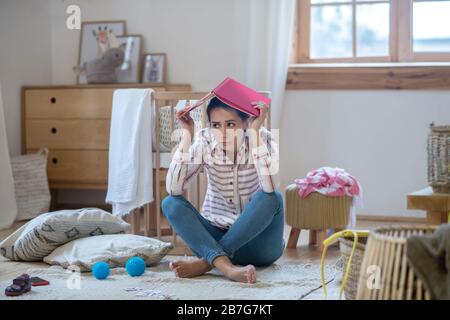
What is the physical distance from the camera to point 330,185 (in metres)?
3.16

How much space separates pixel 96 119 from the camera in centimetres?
420

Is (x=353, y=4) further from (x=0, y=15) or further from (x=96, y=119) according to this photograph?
(x=0, y=15)

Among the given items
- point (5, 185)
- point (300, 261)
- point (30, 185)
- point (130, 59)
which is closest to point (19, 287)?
point (300, 261)

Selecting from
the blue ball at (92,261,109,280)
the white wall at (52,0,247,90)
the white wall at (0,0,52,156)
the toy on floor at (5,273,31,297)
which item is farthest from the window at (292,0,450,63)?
the toy on floor at (5,273,31,297)

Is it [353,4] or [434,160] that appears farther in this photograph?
[353,4]

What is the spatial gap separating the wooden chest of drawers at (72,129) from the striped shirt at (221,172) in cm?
152

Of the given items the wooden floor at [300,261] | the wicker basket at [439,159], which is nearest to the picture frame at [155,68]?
the wooden floor at [300,261]

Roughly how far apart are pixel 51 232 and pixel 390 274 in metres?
1.56

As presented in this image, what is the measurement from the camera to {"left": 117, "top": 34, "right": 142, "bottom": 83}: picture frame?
4.38 metres
